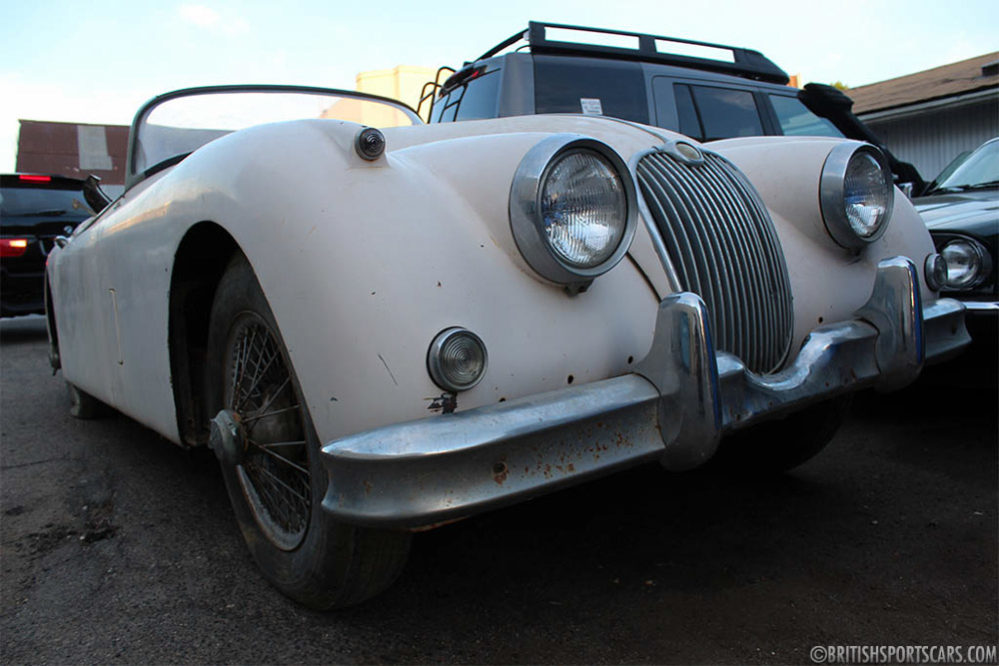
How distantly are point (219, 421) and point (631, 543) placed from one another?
4.27ft

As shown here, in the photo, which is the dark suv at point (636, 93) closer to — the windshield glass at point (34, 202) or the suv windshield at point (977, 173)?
the suv windshield at point (977, 173)

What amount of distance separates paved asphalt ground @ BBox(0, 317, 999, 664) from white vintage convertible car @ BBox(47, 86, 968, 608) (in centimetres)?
23

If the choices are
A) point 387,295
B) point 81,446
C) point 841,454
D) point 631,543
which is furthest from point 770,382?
point 81,446

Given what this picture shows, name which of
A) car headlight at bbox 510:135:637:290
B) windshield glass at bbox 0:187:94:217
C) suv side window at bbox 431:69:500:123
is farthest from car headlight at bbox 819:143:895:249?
windshield glass at bbox 0:187:94:217

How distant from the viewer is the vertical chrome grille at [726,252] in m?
2.03

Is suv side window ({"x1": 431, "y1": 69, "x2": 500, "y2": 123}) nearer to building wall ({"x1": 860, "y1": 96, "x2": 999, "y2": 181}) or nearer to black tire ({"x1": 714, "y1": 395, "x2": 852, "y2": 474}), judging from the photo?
black tire ({"x1": 714, "y1": 395, "x2": 852, "y2": 474})

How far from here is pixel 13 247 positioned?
840cm

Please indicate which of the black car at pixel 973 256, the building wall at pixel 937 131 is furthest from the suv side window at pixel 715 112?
the building wall at pixel 937 131

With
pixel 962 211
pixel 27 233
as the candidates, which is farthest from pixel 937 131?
pixel 27 233

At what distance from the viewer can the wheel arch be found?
221 cm

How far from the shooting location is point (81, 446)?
3920 millimetres

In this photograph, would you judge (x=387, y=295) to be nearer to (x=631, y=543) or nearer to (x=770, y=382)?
(x=770, y=382)

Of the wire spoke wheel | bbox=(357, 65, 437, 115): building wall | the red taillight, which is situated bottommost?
the wire spoke wheel

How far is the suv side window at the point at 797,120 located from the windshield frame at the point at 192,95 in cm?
337
